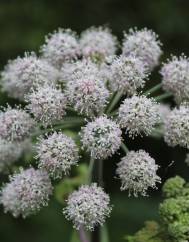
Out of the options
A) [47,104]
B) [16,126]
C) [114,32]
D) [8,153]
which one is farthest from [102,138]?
[114,32]

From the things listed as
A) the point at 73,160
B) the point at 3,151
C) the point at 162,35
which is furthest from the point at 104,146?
the point at 162,35

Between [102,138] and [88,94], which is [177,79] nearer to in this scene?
[88,94]

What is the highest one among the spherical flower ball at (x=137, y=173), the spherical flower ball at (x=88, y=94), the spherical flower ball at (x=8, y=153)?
the spherical flower ball at (x=8, y=153)

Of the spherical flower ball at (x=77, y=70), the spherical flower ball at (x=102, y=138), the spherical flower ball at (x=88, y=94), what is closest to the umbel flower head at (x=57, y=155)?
the spherical flower ball at (x=102, y=138)

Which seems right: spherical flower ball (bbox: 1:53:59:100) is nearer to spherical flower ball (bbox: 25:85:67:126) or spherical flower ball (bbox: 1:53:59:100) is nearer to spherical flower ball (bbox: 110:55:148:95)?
spherical flower ball (bbox: 25:85:67:126)

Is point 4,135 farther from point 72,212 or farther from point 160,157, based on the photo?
point 160,157

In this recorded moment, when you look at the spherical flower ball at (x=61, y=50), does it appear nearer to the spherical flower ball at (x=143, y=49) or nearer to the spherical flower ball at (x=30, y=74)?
Answer: the spherical flower ball at (x=30, y=74)

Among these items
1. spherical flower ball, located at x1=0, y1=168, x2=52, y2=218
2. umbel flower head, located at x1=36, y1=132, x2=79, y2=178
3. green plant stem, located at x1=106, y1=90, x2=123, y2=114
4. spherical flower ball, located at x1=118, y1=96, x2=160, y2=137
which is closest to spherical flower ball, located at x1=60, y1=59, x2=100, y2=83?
green plant stem, located at x1=106, y1=90, x2=123, y2=114
